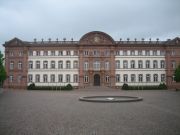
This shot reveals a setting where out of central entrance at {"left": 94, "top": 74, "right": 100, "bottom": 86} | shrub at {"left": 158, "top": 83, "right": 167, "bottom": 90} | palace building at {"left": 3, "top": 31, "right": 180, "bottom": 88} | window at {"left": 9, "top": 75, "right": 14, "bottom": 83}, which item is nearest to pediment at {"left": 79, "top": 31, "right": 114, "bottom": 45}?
palace building at {"left": 3, "top": 31, "right": 180, "bottom": 88}

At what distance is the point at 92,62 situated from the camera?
63.2 metres

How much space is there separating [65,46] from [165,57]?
25.3 metres

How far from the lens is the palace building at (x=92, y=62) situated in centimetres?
6294

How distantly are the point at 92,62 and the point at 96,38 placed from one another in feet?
19.8

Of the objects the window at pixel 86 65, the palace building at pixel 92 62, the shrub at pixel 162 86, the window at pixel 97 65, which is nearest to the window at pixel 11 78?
the palace building at pixel 92 62

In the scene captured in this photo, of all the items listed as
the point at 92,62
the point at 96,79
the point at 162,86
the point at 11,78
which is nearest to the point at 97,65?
the point at 92,62

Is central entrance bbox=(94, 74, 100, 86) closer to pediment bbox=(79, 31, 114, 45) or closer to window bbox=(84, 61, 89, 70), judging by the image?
window bbox=(84, 61, 89, 70)

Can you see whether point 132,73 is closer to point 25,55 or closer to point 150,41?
point 150,41

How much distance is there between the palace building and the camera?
62.9m

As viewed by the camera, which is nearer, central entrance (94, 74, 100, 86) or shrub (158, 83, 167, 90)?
shrub (158, 83, 167, 90)

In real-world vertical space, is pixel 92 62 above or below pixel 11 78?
above

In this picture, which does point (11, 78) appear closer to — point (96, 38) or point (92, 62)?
point (92, 62)

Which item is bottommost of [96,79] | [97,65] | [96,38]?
[96,79]

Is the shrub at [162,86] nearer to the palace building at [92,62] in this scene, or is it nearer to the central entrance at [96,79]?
the palace building at [92,62]
